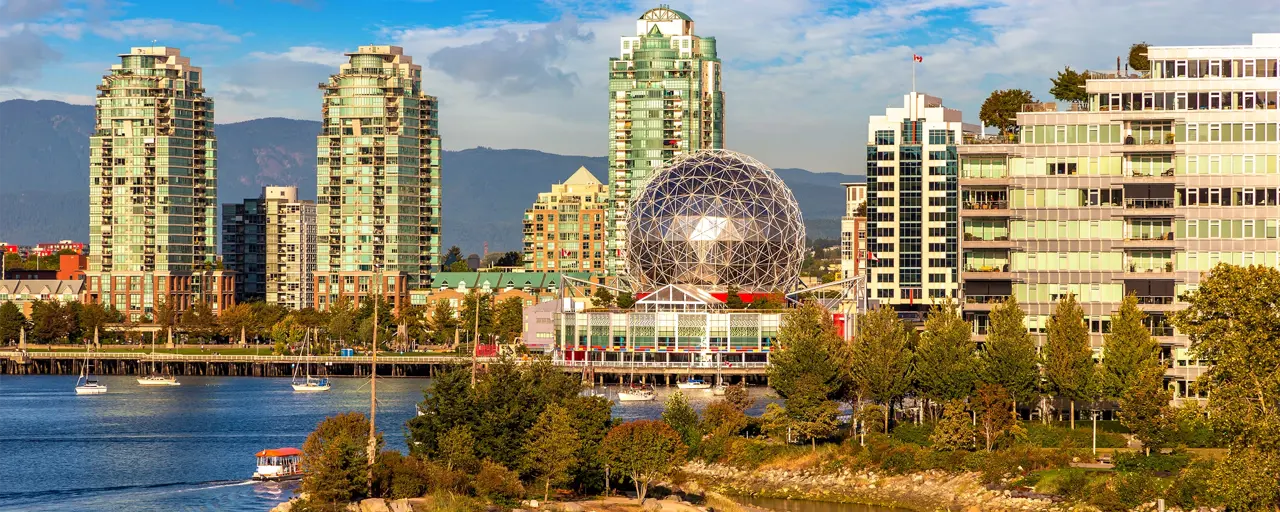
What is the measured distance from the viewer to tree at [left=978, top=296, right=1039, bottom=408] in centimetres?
10306

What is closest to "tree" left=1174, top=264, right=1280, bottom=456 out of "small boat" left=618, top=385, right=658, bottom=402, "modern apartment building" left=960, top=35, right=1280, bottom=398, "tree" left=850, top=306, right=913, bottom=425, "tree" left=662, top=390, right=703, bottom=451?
"modern apartment building" left=960, top=35, right=1280, bottom=398

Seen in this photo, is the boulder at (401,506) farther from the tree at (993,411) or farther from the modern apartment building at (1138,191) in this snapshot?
the modern apartment building at (1138,191)

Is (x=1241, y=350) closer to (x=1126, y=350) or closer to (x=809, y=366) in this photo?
(x=1126, y=350)

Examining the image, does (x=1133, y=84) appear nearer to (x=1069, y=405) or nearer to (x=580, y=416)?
(x=1069, y=405)

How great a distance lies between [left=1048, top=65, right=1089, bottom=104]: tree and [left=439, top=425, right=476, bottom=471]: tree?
48.6 meters

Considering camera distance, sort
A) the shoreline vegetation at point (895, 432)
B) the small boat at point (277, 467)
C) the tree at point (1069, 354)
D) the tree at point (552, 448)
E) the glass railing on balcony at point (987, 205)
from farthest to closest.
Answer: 1. the glass railing on balcony at point (987, 205)
2. the small boat at point (277, 467)
3. the tree at point (1069, 354)
4. the tree at point (552, 448)
5. the shoreline vegetation at point (895, 432)

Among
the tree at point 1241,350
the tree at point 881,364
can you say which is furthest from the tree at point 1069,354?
the tree at point 1241,350

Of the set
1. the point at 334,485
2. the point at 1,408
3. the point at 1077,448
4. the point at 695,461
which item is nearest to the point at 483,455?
the point at 334,485

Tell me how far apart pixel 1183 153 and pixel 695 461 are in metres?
34.2

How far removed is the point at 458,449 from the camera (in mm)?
88688

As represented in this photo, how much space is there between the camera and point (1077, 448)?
316 ft

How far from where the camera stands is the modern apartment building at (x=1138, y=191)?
104 m

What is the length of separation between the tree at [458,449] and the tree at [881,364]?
31.2 m

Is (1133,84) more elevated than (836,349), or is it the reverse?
(1133,84)
